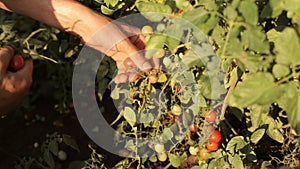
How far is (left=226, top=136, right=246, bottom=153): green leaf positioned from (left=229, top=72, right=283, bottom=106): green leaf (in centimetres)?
53

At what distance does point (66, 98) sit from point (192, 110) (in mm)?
1030

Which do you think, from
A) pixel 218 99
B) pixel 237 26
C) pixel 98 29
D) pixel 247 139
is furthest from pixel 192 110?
pixel 237 26

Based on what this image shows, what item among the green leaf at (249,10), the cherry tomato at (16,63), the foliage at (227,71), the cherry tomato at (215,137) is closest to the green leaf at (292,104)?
Result: the foliage at (227,71)

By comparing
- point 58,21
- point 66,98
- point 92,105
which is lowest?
point 66,98

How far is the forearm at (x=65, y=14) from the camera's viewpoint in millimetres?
1770

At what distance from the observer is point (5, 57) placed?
1870mm

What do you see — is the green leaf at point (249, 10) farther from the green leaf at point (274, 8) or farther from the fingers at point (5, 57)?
the fingers at point (5, 57)

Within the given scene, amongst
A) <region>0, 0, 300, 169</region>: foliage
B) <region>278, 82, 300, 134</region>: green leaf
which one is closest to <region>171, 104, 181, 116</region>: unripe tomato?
<region>0, 0, 300, 169</region>: foliage

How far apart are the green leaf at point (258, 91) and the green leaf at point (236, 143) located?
1.75 ft

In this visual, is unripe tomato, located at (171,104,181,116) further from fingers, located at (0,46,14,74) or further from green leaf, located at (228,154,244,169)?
fingers, located at (0,46,14,74)

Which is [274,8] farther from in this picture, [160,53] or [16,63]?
[16,63]

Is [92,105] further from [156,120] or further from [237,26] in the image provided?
[237,26]

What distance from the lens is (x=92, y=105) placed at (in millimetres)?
2242

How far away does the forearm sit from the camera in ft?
5.81
